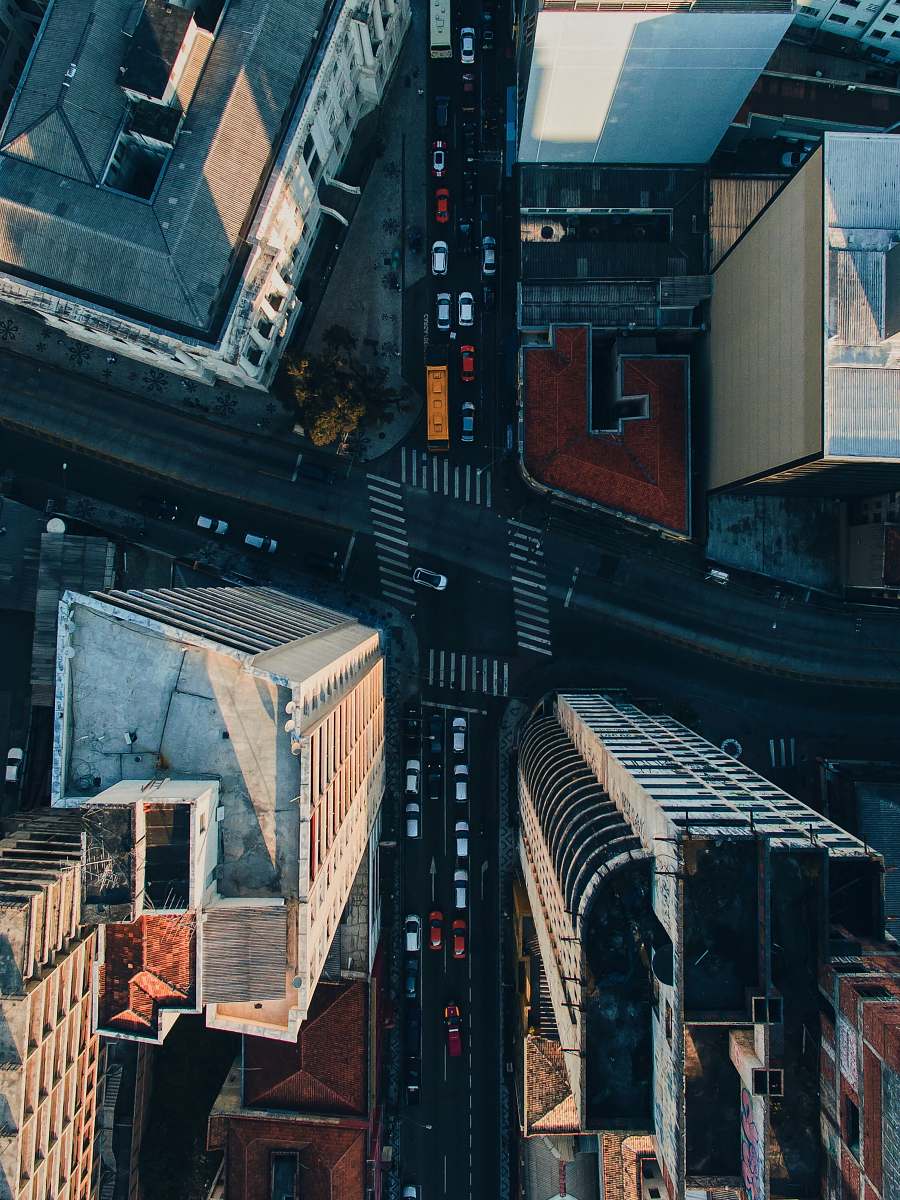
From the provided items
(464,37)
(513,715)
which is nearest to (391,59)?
(464,37)

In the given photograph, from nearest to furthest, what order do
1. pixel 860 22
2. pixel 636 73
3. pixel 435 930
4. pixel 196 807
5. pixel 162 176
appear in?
pixel 196 807
pixel 162 176
pixel 636 73
pixel 860 22
pixel 435 930

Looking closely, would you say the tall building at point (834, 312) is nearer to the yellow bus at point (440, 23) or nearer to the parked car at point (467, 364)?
the parked car at point (467, 364)

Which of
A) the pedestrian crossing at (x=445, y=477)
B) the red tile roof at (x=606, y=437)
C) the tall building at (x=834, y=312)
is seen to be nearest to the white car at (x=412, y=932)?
the pedestrian crossing at (x=445, y=477)

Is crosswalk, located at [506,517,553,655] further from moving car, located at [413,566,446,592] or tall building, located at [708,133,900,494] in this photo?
tall building, located at [708,133,900,494]

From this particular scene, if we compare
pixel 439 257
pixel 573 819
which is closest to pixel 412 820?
pixel 573 819

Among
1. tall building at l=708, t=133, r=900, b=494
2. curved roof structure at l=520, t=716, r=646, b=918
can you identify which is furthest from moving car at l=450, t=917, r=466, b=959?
tall building at l=708, t=133, r=900, b=494

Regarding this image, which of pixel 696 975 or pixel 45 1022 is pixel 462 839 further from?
pixel 45 1022
